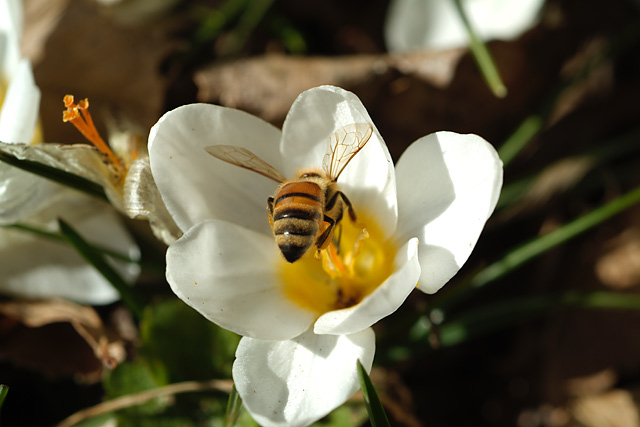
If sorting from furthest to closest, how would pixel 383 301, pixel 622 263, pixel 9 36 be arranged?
pixel 622 263 → pixel 9 36 → pixel 383 301

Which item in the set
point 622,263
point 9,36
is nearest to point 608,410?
point 622,263

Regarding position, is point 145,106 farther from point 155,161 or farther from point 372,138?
point 372,138

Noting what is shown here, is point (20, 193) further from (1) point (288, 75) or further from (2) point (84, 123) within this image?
(1) point (288, 75)

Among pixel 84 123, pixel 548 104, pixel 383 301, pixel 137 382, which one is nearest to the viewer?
pixel 383 301

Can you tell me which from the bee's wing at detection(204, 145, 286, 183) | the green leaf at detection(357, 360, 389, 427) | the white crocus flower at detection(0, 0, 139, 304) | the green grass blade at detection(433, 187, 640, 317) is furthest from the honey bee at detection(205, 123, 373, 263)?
the white crocus flower at detection(0, 0, 139, 304)

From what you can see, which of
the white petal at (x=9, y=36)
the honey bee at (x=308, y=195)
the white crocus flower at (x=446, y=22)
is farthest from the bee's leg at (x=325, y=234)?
the white crocus flower at (x=446, y=22)

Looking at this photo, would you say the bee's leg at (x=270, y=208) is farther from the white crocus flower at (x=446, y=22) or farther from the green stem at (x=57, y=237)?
the white crocus flower at (x=446, y=22)
